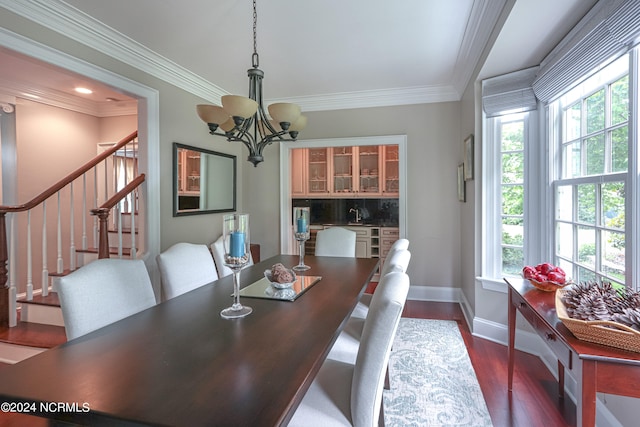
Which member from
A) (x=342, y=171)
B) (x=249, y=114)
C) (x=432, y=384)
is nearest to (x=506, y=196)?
(x=432, y=384)

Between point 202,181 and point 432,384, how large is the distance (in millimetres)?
3033

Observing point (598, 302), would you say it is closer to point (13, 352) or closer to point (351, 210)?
point (13, 352)

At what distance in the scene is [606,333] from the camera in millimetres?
1159

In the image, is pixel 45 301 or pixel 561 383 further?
pixel 45 301

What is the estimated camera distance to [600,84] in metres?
1.93

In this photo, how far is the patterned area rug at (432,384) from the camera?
193 centimetres

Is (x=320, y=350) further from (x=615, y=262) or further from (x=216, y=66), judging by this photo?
(x=216, y=66)

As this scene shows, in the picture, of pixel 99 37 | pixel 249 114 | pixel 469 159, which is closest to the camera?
pixel 249 114

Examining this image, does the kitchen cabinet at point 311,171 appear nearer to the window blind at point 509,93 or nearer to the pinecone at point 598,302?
the window blind at point 509,93

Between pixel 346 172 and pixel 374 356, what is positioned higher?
pixel 346 172

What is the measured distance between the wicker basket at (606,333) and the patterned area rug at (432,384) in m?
0.98

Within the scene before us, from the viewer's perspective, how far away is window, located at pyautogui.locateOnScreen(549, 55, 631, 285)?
175cm

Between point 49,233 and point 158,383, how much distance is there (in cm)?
449

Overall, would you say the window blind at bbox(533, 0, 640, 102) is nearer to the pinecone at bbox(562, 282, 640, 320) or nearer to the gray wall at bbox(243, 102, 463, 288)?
the pinecone at bbox(562, 282, 640, 320)
